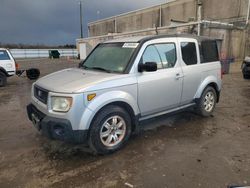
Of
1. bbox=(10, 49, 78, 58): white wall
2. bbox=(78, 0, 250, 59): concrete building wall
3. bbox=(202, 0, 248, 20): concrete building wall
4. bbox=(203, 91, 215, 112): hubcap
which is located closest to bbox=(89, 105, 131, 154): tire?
bbox=(203, 91, 215, 112): hubcap

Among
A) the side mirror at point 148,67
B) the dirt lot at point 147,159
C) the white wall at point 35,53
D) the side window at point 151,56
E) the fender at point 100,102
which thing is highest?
the white wall at point 35,53

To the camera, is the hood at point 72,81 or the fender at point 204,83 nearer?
the hood at point 72,81

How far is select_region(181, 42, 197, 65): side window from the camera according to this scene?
15.2ft

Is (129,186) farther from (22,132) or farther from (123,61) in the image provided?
(22,132)

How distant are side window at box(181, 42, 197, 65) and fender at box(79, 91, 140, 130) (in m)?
1.72

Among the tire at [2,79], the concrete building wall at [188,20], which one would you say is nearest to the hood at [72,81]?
A: the tire at [2,79]

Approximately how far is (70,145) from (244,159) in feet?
9.46

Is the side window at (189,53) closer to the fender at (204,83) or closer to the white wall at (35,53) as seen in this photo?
the fender at (204,83)

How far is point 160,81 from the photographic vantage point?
4.09 metres

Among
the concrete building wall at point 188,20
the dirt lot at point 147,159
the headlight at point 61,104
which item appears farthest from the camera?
the concrete building wall at point 188,20

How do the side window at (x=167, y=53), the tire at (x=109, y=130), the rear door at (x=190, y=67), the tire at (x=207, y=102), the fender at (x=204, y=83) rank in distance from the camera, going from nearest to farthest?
the tire at (x=109, y=130)
the side window at (x=167, y=53)
the rear door at (x=190, y=67)
the fender at (x=204, y=83)
the tire at (x=207, y=102)

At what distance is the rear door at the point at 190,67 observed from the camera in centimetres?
459

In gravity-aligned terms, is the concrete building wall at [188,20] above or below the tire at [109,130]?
above

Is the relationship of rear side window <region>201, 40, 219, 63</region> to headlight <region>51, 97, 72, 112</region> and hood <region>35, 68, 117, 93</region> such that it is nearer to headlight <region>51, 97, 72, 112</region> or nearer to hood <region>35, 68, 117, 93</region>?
hood <region>35, 68, 117, 93</region>
